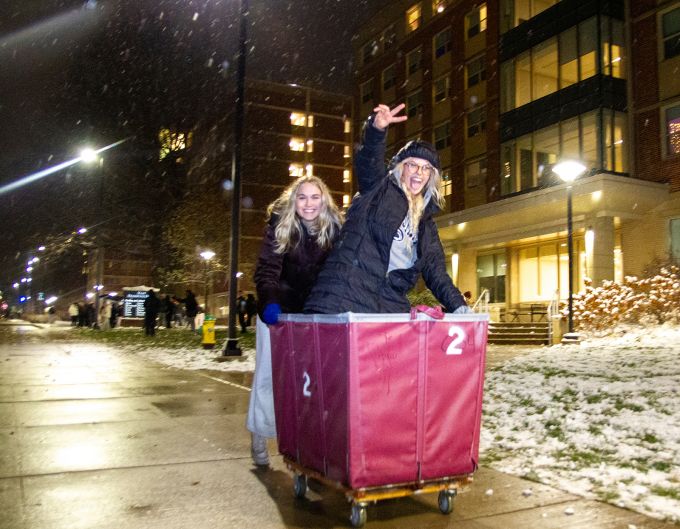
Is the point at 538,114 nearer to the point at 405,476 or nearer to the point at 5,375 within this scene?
the point at 5,375

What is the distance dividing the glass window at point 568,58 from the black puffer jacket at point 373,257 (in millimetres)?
20148

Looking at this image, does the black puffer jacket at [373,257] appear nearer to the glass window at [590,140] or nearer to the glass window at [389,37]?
the glass window at [590,140]

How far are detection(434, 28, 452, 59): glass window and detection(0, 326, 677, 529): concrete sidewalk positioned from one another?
86.3 ft

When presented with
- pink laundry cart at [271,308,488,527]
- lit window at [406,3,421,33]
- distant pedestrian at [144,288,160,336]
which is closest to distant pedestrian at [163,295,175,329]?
distant pedestrian at [144,288,160,336]

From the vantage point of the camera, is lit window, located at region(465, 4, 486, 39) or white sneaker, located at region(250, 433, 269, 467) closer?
white sneaker, located at region(250, 433, 269, 467)

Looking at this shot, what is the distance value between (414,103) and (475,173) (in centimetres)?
645

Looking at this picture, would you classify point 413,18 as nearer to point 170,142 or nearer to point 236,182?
point 170,142

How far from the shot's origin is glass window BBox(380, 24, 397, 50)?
111ft

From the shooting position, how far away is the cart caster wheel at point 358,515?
3.16 m

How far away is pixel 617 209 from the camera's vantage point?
1988 cm

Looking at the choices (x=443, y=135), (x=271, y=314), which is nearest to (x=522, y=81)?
(x=443, y=135)

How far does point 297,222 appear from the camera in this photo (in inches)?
158

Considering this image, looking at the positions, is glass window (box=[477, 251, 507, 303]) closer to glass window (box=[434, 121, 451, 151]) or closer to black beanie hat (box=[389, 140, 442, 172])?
glass window (box=[434, 121, 451, 151])

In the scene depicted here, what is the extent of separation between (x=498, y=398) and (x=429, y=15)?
27543 mm
